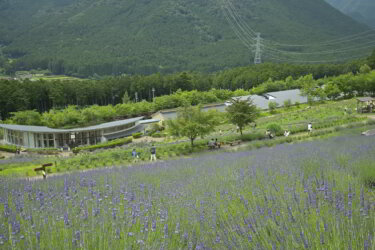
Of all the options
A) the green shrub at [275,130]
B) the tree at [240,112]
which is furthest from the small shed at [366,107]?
the tree at [240,112]

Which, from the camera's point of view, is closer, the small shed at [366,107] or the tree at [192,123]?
the tree at [192,123]

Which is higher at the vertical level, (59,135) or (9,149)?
(59,135)

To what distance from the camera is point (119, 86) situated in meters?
86.4

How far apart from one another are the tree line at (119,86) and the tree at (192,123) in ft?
144

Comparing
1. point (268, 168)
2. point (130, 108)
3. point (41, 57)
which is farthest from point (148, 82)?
point (41, 57)

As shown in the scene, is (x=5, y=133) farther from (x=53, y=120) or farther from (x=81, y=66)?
(x=81, y=66)

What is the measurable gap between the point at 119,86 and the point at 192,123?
62320 mm

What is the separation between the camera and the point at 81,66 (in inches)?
6358

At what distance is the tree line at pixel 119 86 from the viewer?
6975cm

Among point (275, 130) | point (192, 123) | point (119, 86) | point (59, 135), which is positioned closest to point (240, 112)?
point (275, 130)

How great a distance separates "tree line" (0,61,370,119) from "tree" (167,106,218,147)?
4384 cm

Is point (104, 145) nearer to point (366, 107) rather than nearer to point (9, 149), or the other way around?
point (9, 149)

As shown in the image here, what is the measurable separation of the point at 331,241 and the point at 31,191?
544cm

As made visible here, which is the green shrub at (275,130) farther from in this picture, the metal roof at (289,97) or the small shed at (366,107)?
the metal roof at (289,97)
